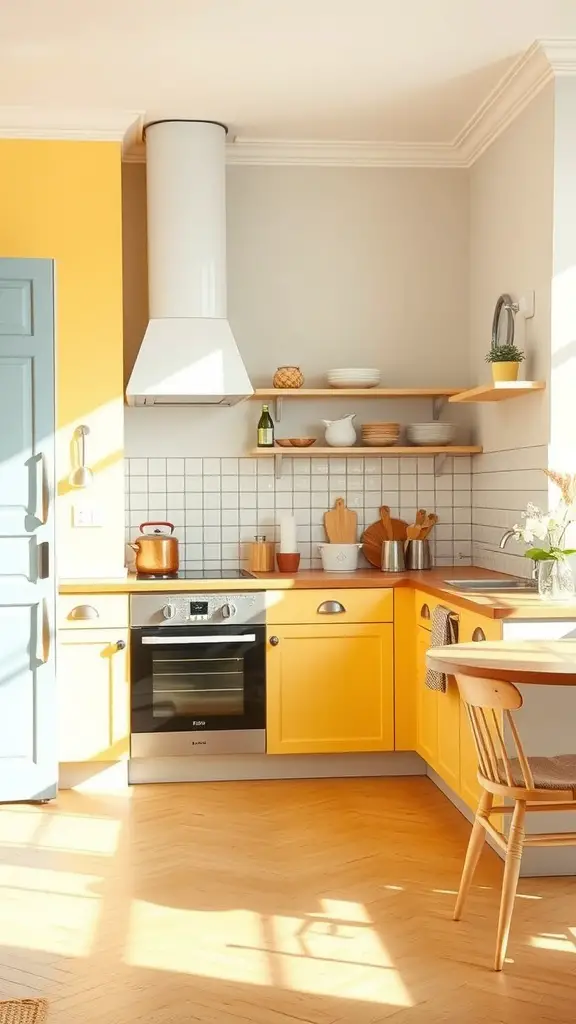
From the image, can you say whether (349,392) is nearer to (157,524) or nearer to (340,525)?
(340,525)

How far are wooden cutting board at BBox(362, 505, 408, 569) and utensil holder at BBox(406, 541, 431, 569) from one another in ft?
0.56

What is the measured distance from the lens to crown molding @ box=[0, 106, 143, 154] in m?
4.96

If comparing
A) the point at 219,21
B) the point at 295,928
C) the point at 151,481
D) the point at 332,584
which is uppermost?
the point at 219,21

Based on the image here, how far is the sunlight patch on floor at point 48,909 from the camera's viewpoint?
3234 mm

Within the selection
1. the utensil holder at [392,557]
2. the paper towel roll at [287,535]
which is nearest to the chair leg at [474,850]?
the utensil holder at [392,557]

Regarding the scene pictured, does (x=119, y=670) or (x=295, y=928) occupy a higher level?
(x=119, y=670)

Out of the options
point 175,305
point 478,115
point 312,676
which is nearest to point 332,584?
point 312,676

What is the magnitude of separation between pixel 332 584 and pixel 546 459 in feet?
3.57

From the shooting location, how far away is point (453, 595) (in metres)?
4.21

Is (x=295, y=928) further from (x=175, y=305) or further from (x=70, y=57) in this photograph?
(x=70, y=57)

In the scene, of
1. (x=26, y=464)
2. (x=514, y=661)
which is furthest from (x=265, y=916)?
(x=26, y=464)

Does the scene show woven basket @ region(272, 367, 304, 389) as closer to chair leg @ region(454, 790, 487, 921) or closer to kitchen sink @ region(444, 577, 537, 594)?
kitchen sink @ region(444, 577, 537, 594)

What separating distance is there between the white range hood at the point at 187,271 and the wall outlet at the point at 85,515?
54 centimetres

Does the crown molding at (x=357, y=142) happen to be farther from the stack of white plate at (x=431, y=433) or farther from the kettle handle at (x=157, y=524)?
the kettle handle at (x=157, y=524)
